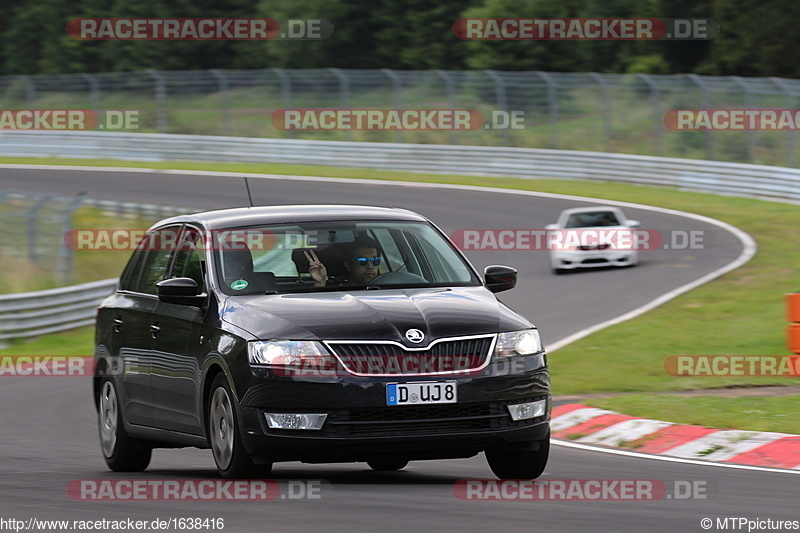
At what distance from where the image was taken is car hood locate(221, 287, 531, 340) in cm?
748

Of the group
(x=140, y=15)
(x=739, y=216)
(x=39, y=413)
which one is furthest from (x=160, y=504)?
(x=140, y=15)

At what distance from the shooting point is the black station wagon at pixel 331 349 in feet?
24.4

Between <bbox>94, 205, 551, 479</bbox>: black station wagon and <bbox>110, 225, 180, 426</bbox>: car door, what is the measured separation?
0.06ft

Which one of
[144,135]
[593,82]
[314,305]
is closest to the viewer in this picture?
[314,305]

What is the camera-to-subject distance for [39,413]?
1411 centimetres

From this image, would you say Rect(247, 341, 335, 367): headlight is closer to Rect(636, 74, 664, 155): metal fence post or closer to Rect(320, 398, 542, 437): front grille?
Rect(320, 398, 542, 437): front grille

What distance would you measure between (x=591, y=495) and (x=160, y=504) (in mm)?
2193

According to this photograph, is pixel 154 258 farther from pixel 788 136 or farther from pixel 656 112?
pixel 656 112

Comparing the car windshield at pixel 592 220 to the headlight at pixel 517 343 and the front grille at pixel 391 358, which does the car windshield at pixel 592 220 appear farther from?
the front grille at pixel 391 358

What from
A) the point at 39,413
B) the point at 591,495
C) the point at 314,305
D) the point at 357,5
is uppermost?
the point at 357,5

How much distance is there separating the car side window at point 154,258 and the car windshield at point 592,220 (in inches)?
656

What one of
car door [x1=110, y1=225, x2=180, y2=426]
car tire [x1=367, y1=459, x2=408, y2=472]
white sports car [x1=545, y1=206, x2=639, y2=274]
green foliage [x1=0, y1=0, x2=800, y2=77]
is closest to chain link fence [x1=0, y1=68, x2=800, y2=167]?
white sports car [x1=545, y1=206, x2=639, y2=274]

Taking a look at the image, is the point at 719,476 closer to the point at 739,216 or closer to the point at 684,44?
the point at 739,216

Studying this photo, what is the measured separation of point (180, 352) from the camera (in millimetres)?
8477
